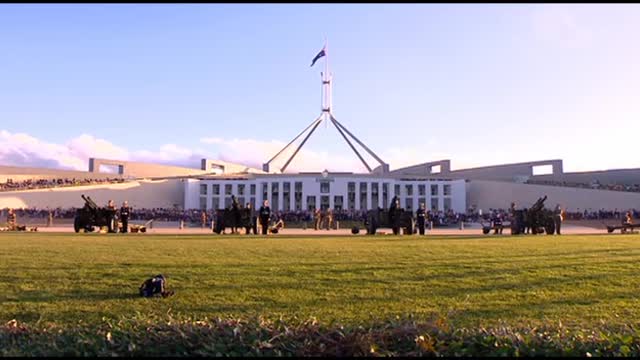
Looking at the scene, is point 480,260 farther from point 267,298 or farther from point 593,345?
point 593,345

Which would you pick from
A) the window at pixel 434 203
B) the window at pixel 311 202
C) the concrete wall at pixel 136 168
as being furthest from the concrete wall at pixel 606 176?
the concrete wall at pixel 136 168

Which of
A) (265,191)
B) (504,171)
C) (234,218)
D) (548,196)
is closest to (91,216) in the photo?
(234,218)

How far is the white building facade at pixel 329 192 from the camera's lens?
59.4 meters

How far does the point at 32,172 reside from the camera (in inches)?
2618

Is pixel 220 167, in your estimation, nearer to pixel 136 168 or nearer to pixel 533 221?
pixel 136 168

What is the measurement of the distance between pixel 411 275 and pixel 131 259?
4.51m

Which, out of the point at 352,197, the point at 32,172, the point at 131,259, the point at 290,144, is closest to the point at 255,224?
the point at 131,259

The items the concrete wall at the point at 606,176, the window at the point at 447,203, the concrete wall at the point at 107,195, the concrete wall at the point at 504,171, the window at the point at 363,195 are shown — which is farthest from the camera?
the concrete wall at the point at 504,171

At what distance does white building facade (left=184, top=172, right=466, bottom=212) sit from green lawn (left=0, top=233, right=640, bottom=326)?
49387mm

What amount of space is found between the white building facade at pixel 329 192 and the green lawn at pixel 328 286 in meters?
49.4

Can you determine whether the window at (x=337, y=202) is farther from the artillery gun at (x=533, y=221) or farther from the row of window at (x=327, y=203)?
the artillery gun at (x=533, y=221)

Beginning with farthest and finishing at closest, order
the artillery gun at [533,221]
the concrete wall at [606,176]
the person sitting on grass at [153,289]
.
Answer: the concrete wall at [606,176] → the artillery gun at [533,221] → the person sitting on grass at [153,289]

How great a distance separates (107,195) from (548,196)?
142ft

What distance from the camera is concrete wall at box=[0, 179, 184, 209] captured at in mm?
50747
